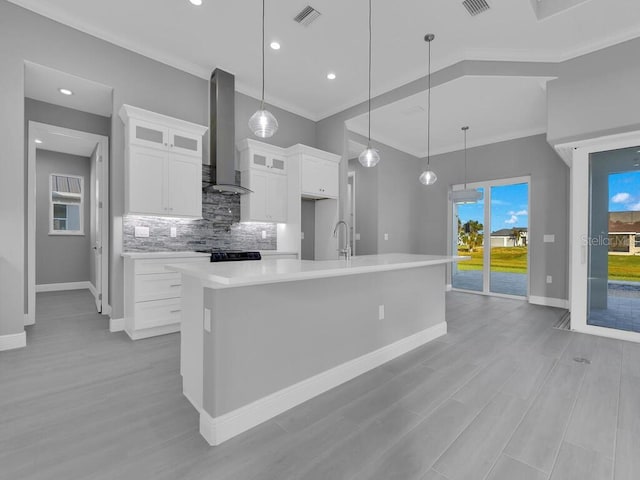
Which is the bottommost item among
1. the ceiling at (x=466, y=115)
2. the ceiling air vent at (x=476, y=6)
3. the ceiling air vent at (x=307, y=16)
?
the ceiling at (x=466, y=115)

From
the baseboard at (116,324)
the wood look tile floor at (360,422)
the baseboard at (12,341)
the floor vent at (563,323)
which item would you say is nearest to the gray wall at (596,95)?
the floor vent at (563,323)

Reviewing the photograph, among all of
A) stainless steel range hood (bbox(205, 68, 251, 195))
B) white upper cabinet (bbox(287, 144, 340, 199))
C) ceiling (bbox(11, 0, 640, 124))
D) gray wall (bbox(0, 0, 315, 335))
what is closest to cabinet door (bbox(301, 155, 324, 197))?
white upper cabinet (bbox(287, 144, 340, 199))

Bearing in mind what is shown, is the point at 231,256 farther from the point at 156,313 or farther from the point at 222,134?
the point at 222,134

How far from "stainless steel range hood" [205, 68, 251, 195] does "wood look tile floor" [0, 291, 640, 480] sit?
7.18ft

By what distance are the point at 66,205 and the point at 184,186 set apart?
4.56m

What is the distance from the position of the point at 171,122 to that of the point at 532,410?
4465mm

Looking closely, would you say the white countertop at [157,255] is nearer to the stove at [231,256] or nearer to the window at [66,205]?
the stove at [231,256]

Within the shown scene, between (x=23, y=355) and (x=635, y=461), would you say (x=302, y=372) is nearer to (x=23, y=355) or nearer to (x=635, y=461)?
(x=635, y=461)

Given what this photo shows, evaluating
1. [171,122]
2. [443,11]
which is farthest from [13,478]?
[443,11]

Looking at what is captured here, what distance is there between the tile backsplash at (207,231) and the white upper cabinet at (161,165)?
32 cm

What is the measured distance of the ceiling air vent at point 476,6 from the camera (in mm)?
2934

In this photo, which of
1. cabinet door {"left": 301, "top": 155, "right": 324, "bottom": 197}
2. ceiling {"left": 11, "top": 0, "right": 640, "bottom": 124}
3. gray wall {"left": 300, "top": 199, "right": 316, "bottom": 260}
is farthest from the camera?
gray wall {"left": 300, "top": 199, "right": 316, "bottom": 260}

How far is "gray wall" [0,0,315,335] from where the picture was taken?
3008 mm

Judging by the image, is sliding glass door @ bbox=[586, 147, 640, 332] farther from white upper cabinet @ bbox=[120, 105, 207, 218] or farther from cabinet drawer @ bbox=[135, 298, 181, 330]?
cabinet drawer @ bbox=[135, 298, 181, 330]
